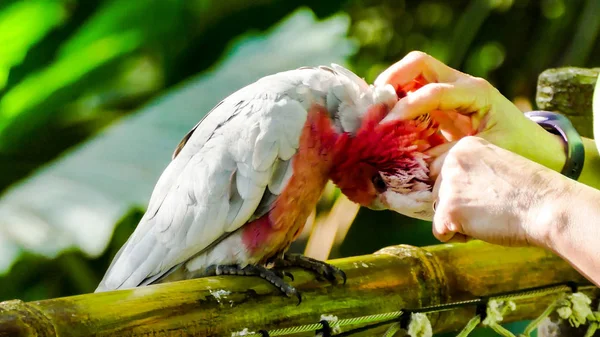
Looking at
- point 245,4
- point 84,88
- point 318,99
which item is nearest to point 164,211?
point 318,99

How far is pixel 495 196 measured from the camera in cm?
56

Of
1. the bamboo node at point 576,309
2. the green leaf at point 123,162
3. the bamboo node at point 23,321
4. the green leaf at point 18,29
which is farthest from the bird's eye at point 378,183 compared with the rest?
the green leaf at point 18,29

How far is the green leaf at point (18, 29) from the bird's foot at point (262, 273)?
924 mm

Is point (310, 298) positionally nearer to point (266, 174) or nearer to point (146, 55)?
point (266, 174)

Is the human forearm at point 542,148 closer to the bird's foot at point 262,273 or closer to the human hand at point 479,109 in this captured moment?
the human hand at point 479,109

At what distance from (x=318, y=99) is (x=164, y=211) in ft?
0.75

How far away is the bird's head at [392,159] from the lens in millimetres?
784

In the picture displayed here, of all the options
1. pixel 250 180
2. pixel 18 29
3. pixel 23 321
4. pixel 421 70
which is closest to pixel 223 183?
pixel 250 180

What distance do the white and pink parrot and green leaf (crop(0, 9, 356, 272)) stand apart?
44cm

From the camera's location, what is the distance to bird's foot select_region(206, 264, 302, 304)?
65cm

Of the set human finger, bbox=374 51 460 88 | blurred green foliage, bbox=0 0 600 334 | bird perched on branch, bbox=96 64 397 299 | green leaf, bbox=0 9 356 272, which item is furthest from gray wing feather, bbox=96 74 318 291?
blurred green foliage, bbox=0 0 600 334

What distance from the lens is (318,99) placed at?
820 mm

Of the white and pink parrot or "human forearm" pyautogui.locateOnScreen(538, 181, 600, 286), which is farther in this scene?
the white and pink parrot

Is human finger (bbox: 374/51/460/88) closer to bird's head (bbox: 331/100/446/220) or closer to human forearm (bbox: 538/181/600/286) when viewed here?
bird's head (bbox: 331/100/446/220)
